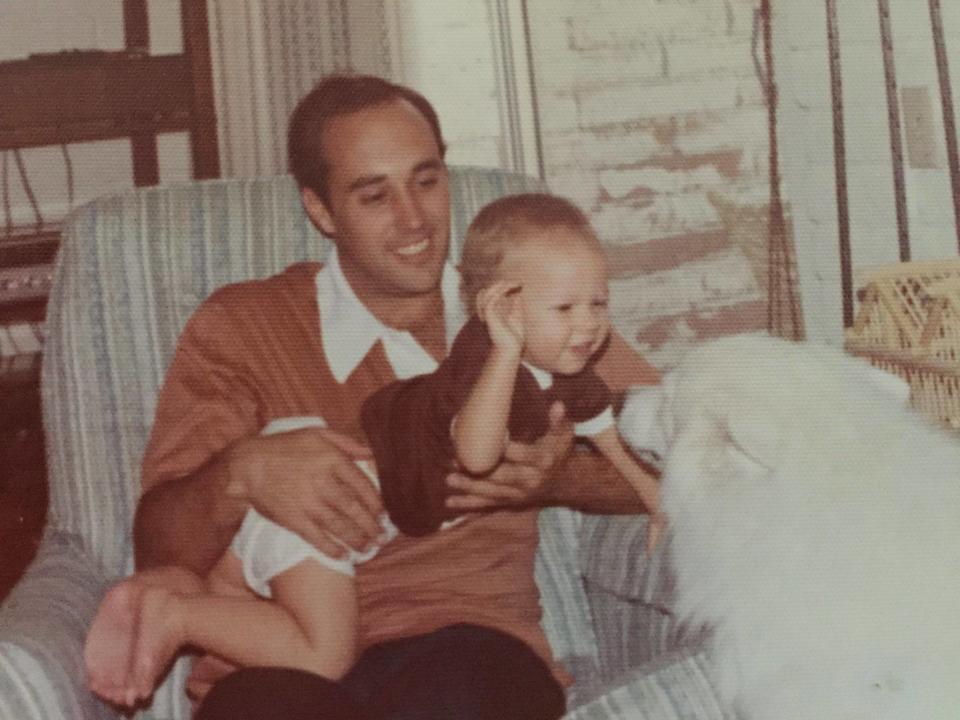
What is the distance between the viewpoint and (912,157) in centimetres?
159

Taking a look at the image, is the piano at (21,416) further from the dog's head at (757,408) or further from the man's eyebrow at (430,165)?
the dog's head at (757,408)

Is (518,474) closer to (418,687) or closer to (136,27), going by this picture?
(418,687)

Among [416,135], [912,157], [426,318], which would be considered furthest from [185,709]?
[912,157]

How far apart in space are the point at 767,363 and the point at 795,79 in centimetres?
86

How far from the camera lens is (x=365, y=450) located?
93cm

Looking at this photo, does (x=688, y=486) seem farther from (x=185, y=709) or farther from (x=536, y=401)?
(x=185, y=709)

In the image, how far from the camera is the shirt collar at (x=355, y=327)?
3.17 feet

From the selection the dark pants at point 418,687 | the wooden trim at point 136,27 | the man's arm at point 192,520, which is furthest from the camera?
the wooden trim at point 136,27

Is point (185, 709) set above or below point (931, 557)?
below

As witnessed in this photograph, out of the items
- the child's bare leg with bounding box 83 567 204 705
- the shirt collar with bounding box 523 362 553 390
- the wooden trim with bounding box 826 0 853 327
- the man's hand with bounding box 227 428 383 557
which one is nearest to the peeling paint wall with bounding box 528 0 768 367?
the wooden trim with bounding box 826 0 853 327

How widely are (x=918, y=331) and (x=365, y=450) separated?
2.35 feet

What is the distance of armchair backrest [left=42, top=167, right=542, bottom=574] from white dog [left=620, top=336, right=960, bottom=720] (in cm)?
36

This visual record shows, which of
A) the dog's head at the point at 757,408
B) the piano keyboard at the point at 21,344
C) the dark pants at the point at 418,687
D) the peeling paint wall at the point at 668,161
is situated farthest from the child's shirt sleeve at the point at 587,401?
the piano keyboard at the point at 21,344

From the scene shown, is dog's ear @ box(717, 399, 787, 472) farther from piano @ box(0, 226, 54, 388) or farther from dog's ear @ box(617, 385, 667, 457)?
piano @ box(0, 226, 54, 388)
